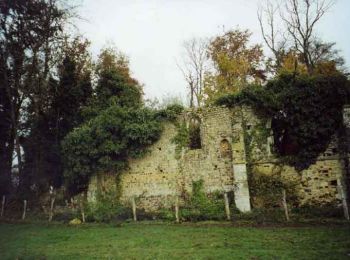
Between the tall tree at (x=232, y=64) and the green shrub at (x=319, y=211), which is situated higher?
the tall tree at (x=232, y=64)

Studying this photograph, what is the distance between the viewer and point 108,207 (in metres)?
20.5

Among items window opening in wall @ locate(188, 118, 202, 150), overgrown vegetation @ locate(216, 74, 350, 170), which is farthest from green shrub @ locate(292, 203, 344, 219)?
window opening in wall @ locate(188, 118, 202, 150)

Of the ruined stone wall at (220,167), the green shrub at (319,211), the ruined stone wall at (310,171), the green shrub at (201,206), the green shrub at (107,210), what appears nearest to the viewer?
the green shrub at (319,211)

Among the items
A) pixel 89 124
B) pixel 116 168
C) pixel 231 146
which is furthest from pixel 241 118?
pixel 89 124

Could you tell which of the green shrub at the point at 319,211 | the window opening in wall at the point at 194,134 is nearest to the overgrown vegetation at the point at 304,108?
the green shrub at the point at 319,211

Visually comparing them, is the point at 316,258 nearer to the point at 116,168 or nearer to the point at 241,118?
the point at 241,118

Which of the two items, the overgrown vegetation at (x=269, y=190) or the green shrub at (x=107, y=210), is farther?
the green shrub at (x=107, y=210)

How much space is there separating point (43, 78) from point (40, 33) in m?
3.44

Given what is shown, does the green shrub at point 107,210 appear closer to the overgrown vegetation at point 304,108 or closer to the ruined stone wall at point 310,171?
A: the ruined stone wall at point 310,171

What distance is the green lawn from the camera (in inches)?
382

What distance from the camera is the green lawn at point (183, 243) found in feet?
31.8

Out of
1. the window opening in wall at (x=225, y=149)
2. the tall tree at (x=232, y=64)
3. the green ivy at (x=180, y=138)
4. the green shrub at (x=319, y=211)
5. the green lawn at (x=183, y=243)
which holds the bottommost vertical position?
the green lawn at (x=183, y=243)

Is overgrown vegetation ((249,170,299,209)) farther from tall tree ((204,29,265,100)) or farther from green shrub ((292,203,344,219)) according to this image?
tall tree ((204,29,265,100))

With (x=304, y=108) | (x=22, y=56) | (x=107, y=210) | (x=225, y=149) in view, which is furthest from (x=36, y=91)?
(x=304, y=108)
